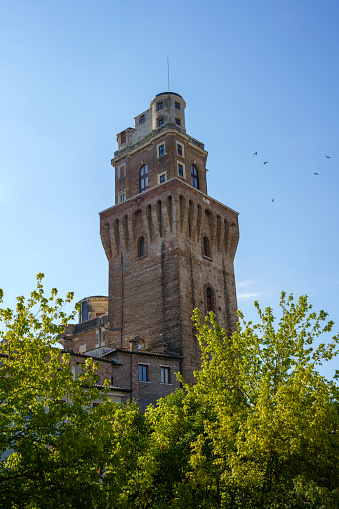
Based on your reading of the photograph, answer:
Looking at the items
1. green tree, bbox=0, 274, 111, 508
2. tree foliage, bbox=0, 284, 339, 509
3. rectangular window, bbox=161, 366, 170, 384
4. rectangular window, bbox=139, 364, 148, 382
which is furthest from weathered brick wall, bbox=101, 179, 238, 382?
green tree, bbox=0, 274, 111, 508

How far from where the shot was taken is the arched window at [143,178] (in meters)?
43.3

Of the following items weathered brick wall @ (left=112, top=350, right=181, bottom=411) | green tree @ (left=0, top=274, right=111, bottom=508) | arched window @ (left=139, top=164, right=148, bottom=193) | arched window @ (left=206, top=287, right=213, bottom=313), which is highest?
arched window @ (left=139, top=164, right=148, bottom=193)

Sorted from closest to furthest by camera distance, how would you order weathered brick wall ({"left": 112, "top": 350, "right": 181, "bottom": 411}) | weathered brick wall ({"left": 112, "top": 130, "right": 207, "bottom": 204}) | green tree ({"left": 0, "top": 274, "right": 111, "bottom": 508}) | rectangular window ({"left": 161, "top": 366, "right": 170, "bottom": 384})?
1. green tree ({"left": 0, "top": 274, "right": 111, "bottom": 508})
2. weathered brick wall ({"left": 112, "top": 350, "right": 181, "bottom": 411})
3. rectangular window ({"left": 161, "top": 366, "right": 170, "bottom": 384})
4. weathered brick wall ({"left": 112, "top": 130, "right": 207, "bottom": 204})

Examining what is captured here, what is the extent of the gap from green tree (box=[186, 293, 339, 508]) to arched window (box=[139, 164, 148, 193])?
27383 mm

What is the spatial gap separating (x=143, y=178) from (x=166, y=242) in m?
7.02

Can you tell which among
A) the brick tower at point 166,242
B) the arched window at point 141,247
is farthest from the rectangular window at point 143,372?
the arched window at point 141,247

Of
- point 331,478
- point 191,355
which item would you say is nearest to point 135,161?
point 191,355

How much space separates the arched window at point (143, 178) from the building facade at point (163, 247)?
9 cm

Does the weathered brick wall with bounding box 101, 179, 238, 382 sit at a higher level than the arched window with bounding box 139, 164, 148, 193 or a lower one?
lower

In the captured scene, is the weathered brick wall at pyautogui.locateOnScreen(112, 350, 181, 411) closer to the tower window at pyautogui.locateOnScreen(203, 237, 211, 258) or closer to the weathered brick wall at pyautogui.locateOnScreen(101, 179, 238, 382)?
the weathered brick wall at pyautogui.locateOnScreen(101, 179, 238, 382)

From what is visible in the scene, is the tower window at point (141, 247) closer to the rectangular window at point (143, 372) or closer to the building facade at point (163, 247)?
the building facade at point (163, 247)

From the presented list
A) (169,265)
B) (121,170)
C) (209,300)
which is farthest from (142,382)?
(121,170)

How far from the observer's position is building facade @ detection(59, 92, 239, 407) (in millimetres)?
37156

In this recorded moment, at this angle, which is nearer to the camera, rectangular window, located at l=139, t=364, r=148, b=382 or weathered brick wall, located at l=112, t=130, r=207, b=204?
rectangular window, located at l=139, t=364, r=148, b=382
